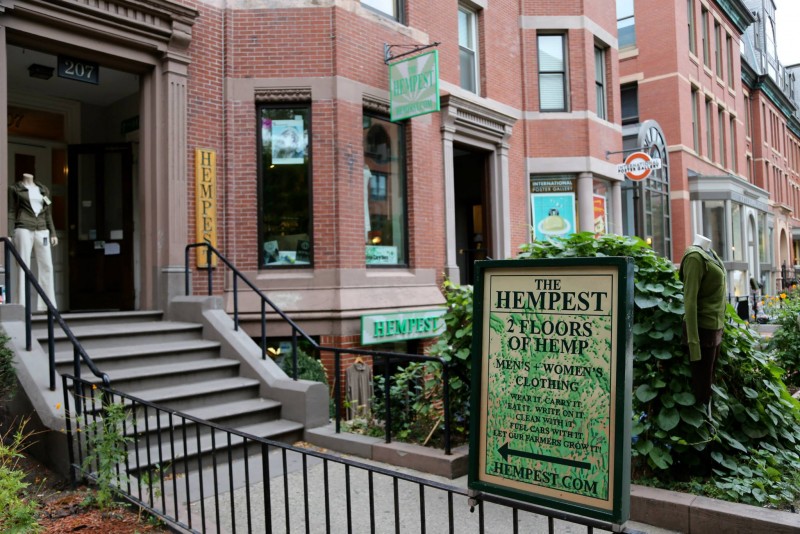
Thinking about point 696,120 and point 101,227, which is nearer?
point 101,227

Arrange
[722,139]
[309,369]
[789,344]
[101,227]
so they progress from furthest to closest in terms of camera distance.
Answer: [722,139] → [101,227] → [789,344] → [309,369]

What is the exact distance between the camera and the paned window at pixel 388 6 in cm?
1075

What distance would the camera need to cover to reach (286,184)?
9.72 metres

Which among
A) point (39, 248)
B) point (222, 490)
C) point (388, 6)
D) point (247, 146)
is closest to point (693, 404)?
point (222, 490)

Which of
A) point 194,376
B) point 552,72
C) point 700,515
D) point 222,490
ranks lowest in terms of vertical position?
point 222,490

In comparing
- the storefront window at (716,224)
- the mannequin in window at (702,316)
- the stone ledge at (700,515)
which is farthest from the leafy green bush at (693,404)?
the storefront window at (716,224)

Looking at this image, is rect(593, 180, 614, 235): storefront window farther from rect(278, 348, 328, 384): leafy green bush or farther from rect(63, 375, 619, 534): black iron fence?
rect(63, 375, 619, 534): black iron fence

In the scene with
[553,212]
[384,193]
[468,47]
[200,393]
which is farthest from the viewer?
Result: [553,212]

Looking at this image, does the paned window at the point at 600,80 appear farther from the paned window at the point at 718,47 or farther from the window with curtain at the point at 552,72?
the paned window at the point at 718,47

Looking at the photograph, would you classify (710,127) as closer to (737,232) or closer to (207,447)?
(737,232)

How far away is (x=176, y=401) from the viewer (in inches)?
252

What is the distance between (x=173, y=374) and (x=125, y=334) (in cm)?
93

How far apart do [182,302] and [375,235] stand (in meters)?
3.51

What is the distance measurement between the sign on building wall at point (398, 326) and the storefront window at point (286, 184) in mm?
1408
